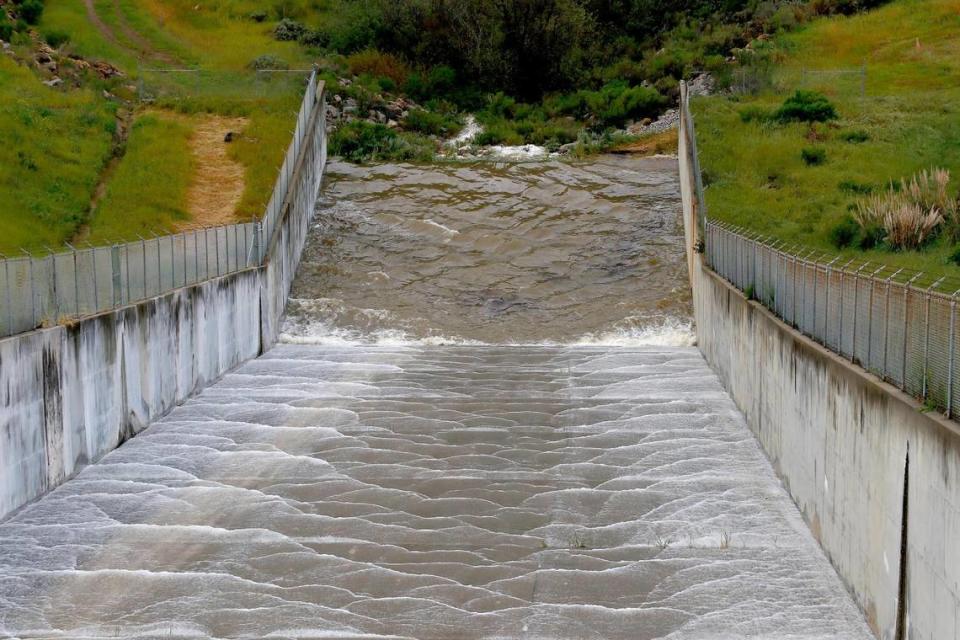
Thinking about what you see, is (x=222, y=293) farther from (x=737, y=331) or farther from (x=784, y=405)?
(x=784, y=405)

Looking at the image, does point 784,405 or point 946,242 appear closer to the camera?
point 784,405

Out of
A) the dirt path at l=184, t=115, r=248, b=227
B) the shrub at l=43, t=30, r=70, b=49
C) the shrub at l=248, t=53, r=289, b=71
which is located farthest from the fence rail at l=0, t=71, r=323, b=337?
the shrub at l=43, t=30, r=70, b=49

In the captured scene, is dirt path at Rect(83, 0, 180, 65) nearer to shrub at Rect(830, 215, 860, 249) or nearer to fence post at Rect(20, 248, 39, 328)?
→ shrub at Rect(830, 215, 860, 249)

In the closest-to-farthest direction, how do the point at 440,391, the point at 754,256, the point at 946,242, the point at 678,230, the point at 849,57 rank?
the point at 754,256
the point at 440,391
the point at 946,242
the point at 678,230
the point at 849,57

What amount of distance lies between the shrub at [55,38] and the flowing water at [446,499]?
32.4 metres

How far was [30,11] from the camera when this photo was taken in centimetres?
5991

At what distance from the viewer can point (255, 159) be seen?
37125mm

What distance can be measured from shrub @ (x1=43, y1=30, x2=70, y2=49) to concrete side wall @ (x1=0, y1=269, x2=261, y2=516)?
3660 cm

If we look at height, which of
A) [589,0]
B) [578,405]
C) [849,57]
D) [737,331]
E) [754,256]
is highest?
[589,0]

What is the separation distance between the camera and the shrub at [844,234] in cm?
2800

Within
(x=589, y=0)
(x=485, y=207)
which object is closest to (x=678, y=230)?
(x=485, y=207)

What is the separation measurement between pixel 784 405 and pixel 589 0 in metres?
50.6

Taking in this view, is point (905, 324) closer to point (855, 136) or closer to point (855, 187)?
point (855, 187)

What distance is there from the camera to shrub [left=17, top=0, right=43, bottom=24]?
195ft
